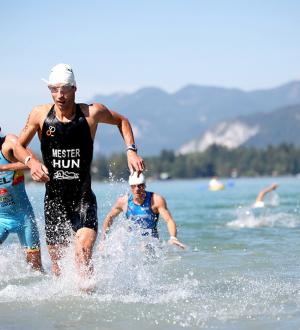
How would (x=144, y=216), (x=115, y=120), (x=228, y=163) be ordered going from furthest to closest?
(x=228, y=163) < (x=144, y=216) < (x=115, y=120)

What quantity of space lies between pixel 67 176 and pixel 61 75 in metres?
0.94

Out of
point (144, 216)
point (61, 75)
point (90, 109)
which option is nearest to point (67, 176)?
point (90, 109)

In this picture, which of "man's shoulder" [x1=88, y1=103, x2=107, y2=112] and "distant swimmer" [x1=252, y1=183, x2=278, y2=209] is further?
"distant swimmer" [x1=252, y1=183, x2=278, y2=209]

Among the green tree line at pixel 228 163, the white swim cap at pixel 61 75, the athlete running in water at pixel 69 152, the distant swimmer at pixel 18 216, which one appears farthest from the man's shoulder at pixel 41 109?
the green tree line at pixel 228 163

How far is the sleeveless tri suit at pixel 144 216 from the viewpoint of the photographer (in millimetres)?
10734

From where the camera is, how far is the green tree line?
17388 cm

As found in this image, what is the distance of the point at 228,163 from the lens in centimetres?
18175

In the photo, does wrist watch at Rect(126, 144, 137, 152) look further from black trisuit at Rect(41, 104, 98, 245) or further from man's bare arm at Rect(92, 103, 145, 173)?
black trisuit at Rect(41, 104, 98, 245)

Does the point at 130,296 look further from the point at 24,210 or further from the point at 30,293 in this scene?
the point at 24,210

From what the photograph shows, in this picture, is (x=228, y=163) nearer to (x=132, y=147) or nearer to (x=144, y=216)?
(x=144, y=216)

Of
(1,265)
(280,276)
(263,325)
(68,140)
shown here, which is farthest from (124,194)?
(263,325)

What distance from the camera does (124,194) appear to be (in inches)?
432

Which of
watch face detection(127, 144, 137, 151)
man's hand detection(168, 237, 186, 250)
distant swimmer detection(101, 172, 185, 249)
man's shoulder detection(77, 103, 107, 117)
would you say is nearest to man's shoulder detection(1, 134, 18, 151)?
man's shoulder detection(77, 103, 107, 117)

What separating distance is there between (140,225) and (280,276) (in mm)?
2428
